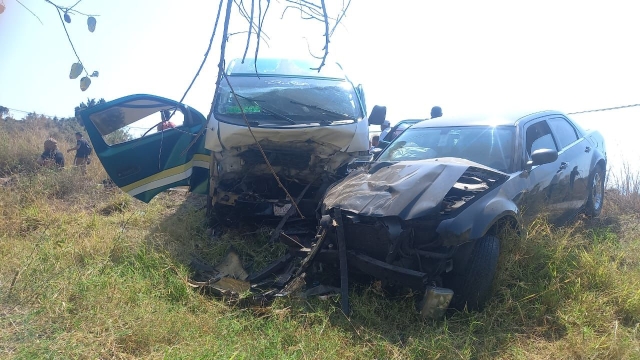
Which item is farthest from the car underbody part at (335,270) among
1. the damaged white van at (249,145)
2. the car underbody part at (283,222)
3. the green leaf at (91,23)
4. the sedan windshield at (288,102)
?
the green leaf at (91,23)

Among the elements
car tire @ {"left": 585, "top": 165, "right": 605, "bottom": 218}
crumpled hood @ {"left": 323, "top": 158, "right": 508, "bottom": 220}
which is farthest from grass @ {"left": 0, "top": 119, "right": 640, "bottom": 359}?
car tire @ {"left": 585, "top": 165, "right": 605, "bottom": 218}

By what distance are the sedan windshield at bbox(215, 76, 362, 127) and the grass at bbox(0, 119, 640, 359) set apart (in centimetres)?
172

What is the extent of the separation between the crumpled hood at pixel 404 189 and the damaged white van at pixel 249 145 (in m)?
1.29

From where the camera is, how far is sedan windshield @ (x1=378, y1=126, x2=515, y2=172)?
427 cm

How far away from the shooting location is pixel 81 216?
618 centimetres

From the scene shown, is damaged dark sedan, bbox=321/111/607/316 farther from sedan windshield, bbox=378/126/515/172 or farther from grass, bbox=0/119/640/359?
grass, bbox=0/119/640/359

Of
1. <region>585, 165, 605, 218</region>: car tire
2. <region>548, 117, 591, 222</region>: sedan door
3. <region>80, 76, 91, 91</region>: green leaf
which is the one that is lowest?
<region>585, 165, 605, 218</region>: car tire

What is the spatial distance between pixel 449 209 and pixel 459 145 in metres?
1.46

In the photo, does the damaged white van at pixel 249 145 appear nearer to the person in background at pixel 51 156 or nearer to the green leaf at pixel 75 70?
the green leaf at pixel 75 70

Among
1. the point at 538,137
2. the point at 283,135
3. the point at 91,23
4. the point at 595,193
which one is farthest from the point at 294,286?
the point at 595,193

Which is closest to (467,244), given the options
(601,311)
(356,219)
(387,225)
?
(387,225)

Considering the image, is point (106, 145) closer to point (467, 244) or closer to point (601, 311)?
point (467, 244)

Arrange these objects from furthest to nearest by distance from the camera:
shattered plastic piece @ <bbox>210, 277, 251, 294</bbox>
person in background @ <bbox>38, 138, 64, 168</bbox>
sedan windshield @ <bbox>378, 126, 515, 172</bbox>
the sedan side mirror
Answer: person in background @ <bbox>38, 138, 64, 168</bbox>, sedan windshield @ <bbox>378, 126, 515, 172</bbox>, the sedan side mirror, shattered plastic piece @ <bbox>210, 277, 251, 294</bbox>

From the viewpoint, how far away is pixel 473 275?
11.0 ft
